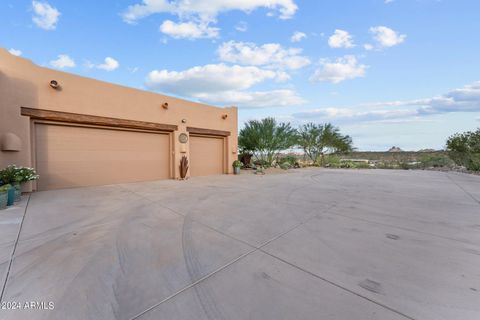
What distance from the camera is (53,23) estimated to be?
699 cm

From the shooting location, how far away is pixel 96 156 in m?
7.32

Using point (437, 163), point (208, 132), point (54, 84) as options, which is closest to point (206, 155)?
point (208, 132)

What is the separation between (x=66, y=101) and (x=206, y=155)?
5936mm

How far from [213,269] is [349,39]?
35.4 feet

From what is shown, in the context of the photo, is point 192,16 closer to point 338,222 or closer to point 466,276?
point 338,222

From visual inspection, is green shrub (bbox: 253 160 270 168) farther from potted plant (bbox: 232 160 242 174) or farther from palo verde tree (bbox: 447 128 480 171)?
palo verde tree (bbox: 447 128 480 171)

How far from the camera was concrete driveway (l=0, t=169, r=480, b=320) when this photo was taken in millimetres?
1588

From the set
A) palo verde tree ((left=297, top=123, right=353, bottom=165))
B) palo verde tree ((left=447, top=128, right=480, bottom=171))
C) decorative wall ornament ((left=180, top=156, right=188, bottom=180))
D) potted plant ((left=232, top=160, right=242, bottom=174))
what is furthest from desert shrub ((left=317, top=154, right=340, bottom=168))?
decorative wall ornament ((left=180, top=156, right=188, bottom=180))

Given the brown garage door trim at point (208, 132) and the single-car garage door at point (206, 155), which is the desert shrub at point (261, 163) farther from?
the brown garage door trim at point (208, 132)

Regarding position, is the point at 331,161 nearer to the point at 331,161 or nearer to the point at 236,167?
the point at 331,161

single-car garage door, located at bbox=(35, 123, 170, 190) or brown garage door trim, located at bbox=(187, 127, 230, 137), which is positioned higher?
brown garage door trim, located at bbox=(187, 127, 230, 137)

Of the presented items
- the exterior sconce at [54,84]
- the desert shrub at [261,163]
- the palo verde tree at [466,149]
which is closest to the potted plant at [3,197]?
the exterior sconce at [54,84]

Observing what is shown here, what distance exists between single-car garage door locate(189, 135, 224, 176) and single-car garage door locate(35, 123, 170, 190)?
134 centimetres

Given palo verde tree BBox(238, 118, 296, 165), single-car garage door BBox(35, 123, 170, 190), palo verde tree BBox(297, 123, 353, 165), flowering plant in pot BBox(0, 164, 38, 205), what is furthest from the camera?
palo verde tree BBox(297, 123, 353, 165)
